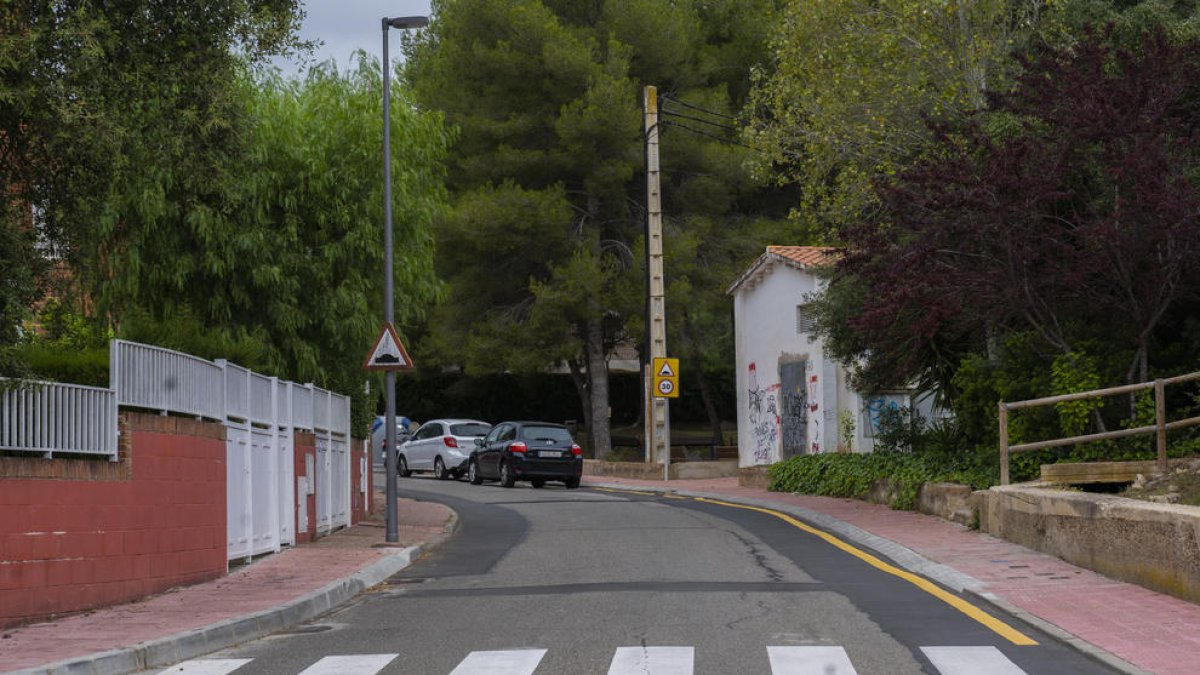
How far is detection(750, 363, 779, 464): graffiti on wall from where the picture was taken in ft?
126

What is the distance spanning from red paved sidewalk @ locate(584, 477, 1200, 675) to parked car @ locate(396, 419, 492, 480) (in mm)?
18831

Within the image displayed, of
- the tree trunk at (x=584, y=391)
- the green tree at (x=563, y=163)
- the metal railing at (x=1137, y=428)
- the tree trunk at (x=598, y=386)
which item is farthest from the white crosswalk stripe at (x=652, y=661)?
the tree trunk at (x=584, y=391)

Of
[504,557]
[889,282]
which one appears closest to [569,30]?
[889,282]

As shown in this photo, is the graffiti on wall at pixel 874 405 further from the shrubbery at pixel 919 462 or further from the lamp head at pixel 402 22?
the lamp head at pixel 402 22

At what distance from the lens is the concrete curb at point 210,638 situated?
9625 millimetres

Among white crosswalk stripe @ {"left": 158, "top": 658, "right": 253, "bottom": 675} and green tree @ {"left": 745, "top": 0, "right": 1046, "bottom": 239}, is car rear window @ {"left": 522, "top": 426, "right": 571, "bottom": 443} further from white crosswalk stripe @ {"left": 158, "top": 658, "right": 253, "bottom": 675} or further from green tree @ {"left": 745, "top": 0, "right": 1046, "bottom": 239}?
white crosswalk stripe @ {"left": 158, "top": 658, "right": 253, "bottom": 675}

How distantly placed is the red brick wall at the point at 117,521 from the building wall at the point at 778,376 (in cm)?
1975

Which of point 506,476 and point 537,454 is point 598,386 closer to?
point 506,476

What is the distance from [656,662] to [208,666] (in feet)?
10.0

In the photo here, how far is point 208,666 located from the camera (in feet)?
33.0

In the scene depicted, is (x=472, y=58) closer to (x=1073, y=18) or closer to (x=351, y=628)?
(x=1073, y=18)

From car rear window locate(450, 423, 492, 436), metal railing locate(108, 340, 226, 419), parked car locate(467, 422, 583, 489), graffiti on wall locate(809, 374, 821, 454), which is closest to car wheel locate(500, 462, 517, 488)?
parked car locate(467, 422, 583, 489)

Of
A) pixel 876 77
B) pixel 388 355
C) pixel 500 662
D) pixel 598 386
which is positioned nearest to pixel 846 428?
pixel 876 77

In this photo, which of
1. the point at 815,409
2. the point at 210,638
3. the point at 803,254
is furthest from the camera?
the point at 803,254
